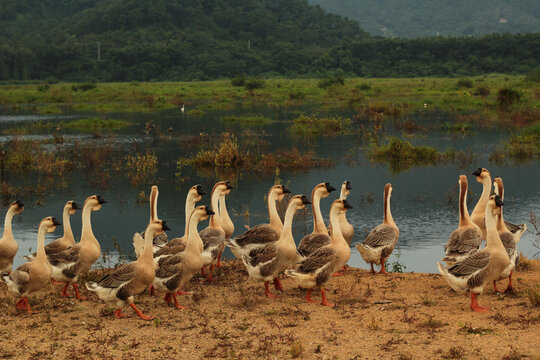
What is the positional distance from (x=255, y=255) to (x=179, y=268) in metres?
1.61

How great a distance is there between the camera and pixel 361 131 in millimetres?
38438

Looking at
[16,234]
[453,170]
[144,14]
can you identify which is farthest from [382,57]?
[16,234]

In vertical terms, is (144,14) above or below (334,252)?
above

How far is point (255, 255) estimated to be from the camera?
1133cm

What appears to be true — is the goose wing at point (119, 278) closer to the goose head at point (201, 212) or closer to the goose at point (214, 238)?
the goose head at point (201, 212)

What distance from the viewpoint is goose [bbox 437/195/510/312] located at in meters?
9.60

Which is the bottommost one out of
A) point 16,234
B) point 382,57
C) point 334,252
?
point 16,234

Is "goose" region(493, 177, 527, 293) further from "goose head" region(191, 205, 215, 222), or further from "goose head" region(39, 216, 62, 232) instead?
"goose head" region(39, 216, 62, 232)

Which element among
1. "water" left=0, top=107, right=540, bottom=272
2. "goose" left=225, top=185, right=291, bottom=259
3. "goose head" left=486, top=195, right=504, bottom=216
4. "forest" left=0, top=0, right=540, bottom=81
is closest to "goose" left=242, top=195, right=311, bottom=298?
"goose" left=225, top=185, right=291, bottom=259

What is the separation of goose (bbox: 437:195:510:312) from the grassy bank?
125 feet

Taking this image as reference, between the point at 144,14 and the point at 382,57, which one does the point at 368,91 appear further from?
the point at 144,14

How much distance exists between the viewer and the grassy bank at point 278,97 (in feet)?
175

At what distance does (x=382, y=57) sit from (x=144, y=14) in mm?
50725

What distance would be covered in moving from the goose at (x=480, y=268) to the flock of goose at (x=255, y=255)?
0.05 ft
